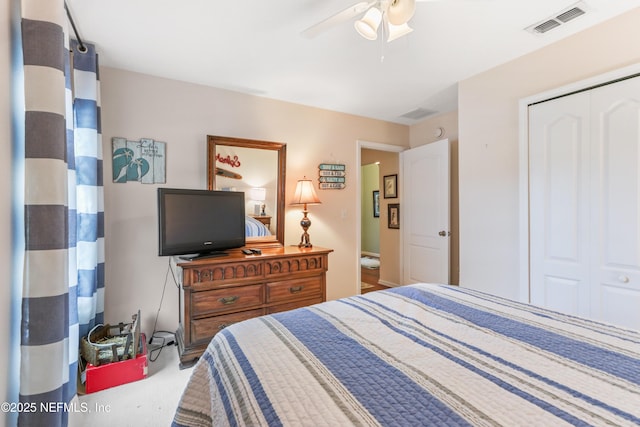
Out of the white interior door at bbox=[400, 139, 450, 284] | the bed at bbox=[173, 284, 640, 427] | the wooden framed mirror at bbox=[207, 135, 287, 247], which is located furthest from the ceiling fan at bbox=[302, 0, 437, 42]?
the white interior door at bbox=[400, 139, 450, 284]

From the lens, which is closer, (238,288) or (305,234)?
(238,288)

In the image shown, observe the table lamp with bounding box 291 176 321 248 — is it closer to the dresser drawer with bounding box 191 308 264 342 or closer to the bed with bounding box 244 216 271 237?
the bed with bounding box 244 216 271 237

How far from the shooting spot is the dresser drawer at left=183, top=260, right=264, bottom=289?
7.29ft

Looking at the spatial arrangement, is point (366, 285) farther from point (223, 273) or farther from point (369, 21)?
point (369, 21)

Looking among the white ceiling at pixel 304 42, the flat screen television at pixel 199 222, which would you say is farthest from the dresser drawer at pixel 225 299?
the white ceiling at pixel 304 42

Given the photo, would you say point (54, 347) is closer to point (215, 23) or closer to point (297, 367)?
point (297, 367)

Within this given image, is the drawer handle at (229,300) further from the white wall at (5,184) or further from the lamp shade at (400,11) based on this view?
the lamp shade at (400,11)

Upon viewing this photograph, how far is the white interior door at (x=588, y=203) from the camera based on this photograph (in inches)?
72.5

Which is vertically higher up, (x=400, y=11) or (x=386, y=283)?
(x=400, y=11)

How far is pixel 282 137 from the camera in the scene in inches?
128

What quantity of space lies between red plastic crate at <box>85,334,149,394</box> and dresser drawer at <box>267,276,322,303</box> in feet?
3.29

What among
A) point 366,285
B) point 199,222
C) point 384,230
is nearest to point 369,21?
point 199,222

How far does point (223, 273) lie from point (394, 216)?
9.79 feet

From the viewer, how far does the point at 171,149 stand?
2.70 m
